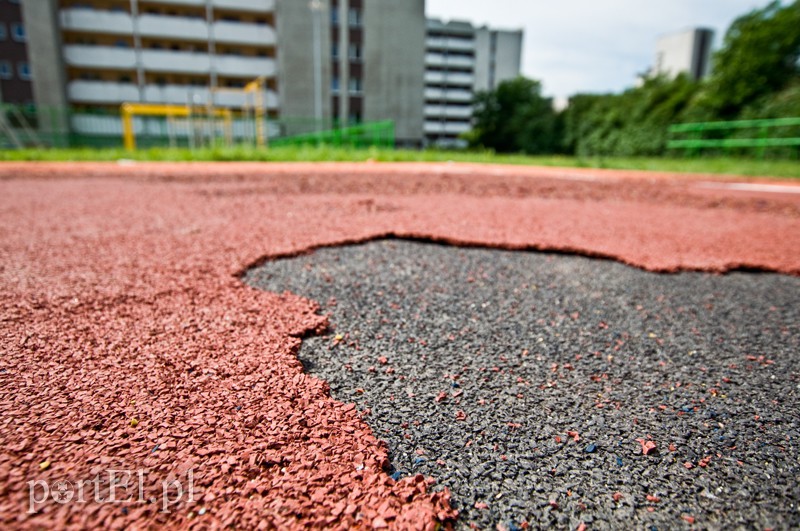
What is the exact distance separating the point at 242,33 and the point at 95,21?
8430 mm

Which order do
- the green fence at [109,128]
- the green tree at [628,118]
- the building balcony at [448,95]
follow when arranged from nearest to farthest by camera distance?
the green tree at [628,118] < the green fence at [109,128] < the building balcony at [448,95]

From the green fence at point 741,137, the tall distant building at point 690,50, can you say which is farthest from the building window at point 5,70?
the tall distant building at point 690,50

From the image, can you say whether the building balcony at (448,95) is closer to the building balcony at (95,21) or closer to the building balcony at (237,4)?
the building balcony at (237,4)

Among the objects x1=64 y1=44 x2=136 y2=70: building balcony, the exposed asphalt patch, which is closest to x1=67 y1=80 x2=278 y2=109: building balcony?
x1=64 y1=44 x2=136 y2=70: building balcony

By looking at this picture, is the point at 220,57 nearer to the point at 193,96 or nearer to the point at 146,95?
the point at 193,96

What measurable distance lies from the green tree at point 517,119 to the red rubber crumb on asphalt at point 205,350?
2390 cm

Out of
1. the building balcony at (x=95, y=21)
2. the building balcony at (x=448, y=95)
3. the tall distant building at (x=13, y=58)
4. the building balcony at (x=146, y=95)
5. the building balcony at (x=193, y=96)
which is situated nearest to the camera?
the tall distant building at (x=13, y=58)

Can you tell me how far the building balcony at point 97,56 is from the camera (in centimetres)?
2831

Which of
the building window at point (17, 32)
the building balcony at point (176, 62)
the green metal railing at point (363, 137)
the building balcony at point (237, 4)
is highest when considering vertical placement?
the building balcony at point (237, 4)

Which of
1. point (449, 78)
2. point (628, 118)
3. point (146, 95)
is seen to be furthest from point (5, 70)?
point (449, 78)

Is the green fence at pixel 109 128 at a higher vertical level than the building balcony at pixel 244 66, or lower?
lower

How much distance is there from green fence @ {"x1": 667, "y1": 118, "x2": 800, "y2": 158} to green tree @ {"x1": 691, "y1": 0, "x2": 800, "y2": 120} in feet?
3.00

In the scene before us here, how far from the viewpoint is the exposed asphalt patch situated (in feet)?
3.02

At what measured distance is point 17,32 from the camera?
2734 cm
